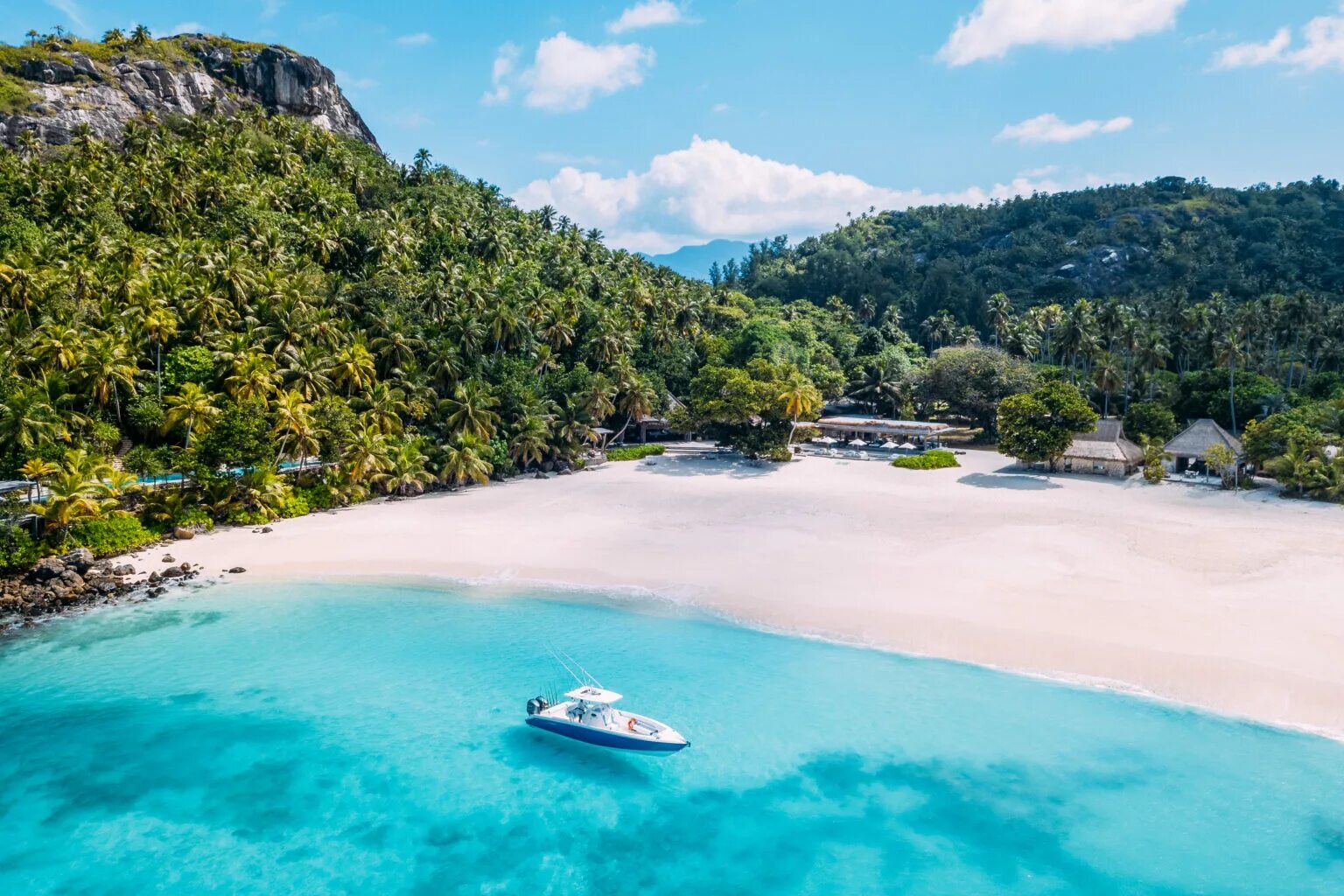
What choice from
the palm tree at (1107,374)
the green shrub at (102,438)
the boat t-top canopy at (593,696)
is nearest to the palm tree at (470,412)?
the green shrub at (102,438)

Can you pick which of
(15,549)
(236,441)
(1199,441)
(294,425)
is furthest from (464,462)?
(1199,441)

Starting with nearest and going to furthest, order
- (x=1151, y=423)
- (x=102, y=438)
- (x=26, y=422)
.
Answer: (x=26, y=422) < (x=102, y=438) < (x=1151, y=423)

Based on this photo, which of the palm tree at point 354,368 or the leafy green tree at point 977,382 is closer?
the palm tree at point 354,368

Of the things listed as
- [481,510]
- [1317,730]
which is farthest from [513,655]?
[1317,730]

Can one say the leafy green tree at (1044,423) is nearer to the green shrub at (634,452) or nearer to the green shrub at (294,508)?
the green shrub at (634,452)

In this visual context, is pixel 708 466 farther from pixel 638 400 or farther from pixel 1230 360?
pixel 1230 360

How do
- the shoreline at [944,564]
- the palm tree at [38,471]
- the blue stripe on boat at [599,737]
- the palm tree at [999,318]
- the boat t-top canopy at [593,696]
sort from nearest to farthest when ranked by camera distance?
the blue stripe on boat at [599,737] < the boat t-top canopy at [593,696] < the shoreline at [944,564] < the palm tree at [38,471] < the palm tree at [999,318]

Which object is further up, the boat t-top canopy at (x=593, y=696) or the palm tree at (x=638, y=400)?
the palm tree at (x=638, y=400)
